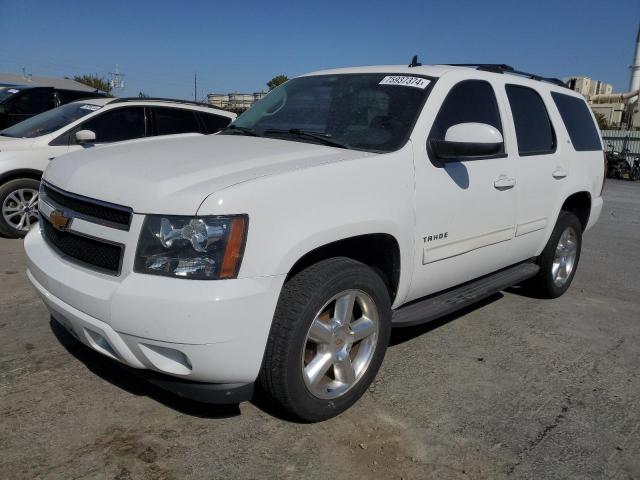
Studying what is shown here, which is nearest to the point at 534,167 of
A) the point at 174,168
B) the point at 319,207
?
the point at 319,207

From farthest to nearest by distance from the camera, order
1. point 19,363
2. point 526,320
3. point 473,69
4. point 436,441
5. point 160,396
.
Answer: point 526,320, point 473,69, point 19,363, point 160,396, point 436,441

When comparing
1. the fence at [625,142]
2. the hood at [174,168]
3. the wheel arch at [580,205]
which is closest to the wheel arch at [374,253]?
the hood at [174,168]

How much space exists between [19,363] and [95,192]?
1.47 meters

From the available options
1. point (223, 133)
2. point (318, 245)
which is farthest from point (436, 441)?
point (223, 133)

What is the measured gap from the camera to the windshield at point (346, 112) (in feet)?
10.9

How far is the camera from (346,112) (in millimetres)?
Result: 3602

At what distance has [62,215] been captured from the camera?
2.74 meters

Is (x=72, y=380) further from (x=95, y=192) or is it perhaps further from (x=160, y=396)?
(x=95, y=192)

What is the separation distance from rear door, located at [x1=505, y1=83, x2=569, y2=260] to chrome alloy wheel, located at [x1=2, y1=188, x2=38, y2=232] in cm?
547

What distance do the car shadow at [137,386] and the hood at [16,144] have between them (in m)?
3.81

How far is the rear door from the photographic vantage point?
162 inches

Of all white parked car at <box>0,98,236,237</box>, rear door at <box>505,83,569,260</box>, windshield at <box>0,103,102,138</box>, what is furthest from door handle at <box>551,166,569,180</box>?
windshield at <box>0,103,102,138</box>

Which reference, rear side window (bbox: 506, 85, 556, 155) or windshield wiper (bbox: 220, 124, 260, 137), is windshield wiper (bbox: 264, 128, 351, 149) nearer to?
windshield wiper (bbox: 220, 124, 260, 137)

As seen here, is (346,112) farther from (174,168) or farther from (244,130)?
(174,168)
